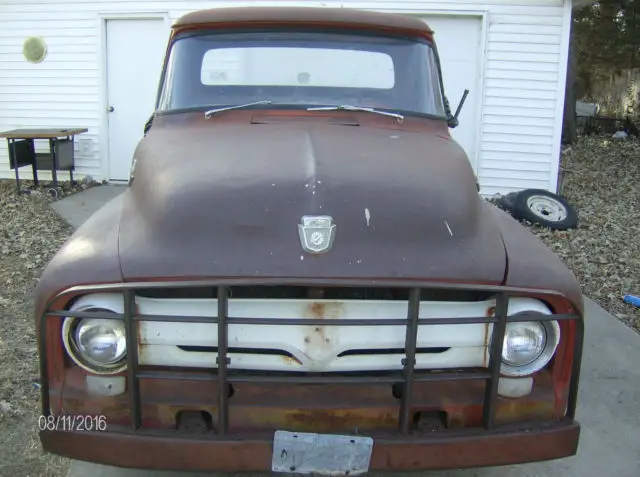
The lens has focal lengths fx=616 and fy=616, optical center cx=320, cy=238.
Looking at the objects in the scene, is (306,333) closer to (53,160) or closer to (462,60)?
(462,60)

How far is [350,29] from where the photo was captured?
3592mm

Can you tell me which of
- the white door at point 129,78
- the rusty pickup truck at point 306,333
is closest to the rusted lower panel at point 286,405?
the rusty pickup truck at point 306,333

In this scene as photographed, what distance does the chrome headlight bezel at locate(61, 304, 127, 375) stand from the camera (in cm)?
215

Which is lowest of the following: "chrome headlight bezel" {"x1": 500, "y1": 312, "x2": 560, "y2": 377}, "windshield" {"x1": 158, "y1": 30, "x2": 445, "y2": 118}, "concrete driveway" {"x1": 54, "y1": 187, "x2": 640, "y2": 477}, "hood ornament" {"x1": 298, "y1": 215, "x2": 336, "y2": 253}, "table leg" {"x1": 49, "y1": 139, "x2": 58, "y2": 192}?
"concrete driveway" {"x1": 54, "y1": 187, "x2": 640, "y2": 477}

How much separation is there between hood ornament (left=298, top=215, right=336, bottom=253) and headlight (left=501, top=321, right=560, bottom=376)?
0.73 m

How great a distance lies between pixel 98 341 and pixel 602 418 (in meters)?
2.84

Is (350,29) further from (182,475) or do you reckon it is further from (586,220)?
(586,220)

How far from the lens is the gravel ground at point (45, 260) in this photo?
3.24m

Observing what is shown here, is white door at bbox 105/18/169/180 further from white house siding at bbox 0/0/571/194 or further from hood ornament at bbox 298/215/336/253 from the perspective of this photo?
hood ornament at bbox 298/215/336/253

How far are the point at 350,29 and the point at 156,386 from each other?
2.37 metres

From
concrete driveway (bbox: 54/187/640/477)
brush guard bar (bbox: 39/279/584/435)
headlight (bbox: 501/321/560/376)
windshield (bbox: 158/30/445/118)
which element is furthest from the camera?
windshield (bbox: 158/30/445/118)

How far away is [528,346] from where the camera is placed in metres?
2.25

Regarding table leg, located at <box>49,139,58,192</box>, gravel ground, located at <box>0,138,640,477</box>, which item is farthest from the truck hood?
table leg, located at <box>49,139,58,192</box>
